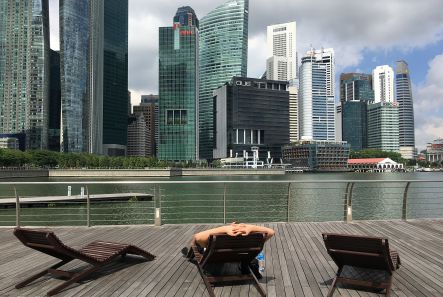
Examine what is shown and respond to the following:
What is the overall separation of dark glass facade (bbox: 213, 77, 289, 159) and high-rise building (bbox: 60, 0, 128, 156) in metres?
53.5

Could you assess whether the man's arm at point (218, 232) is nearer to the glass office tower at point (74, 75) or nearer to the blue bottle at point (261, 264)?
the blue bottle at point (261, 264)

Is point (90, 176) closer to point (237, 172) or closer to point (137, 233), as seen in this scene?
point (237, 172)

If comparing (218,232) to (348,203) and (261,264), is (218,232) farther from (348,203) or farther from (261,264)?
(348,203)

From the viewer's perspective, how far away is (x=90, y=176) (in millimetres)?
120812

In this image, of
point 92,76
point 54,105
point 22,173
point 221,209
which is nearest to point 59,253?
point 221,209

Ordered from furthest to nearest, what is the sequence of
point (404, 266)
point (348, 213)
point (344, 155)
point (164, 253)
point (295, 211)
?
point (344, 155)
point (295, 211)
point (348, 213)
point (164, 253)
point (404, 266)

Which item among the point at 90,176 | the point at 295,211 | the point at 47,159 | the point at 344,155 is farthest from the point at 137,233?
the point at 344,155

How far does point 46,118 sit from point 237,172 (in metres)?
83.5

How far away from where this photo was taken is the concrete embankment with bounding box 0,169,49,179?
340 feet

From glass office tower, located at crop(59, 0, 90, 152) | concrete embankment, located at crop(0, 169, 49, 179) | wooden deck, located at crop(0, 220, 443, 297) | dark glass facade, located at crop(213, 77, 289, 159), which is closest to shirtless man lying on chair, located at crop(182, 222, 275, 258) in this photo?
wooden deck, located at crop(0, 220, 443, 297)

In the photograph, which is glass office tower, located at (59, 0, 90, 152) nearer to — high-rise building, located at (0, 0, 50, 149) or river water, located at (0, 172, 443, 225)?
high-rise building, located at (0, 0, 50, 149)

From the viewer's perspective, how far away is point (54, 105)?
172m

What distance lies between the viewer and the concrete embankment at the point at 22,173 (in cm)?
10378

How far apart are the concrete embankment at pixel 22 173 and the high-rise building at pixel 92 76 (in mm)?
40936
